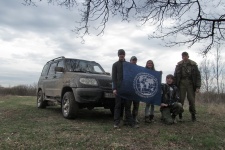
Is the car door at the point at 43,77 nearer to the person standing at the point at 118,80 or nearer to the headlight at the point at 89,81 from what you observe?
the headlight at the point at 89,81

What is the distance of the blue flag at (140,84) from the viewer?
7879 mm

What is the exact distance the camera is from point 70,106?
8750 mm

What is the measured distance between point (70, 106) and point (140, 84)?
2.07 meters

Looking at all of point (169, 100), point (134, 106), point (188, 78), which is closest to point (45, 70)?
point (134, 106)

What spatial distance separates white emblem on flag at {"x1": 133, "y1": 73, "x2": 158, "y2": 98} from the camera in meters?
8.09

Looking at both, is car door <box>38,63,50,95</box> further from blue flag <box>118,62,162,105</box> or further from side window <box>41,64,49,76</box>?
blue flag <box>118,62,162,105</box>

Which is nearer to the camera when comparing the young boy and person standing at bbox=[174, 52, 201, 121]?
the young boy

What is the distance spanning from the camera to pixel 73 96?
28.9 ft

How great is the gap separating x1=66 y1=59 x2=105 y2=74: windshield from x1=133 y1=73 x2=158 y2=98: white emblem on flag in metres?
2.28

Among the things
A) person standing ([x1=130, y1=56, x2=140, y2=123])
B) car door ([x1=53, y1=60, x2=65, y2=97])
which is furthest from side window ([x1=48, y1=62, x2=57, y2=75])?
person standing ([x1=130, y1=56, x2=140, y2=123])

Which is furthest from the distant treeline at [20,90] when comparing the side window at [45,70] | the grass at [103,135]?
the grass at [103,135]

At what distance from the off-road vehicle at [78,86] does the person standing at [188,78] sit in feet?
6.33

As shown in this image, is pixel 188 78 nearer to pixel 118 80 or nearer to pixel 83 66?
pixel 118 80

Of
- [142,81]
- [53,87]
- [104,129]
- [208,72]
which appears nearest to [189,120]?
[142,81]
